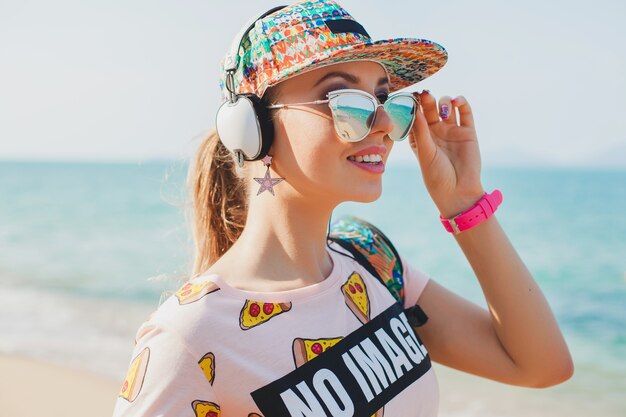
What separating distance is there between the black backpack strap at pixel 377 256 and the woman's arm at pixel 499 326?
85 mm

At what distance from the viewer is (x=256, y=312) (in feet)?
6.20

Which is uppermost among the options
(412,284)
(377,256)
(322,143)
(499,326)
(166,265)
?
(322,143)

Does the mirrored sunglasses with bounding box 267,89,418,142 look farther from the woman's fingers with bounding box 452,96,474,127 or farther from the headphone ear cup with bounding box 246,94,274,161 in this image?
the woman's fingers with bounding box 452,96,474,127

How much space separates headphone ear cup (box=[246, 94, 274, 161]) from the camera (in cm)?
204

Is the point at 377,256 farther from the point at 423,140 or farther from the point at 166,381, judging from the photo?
the point at 166,381

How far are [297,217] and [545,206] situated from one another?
107ft

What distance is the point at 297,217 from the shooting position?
Result: 6.96 feet

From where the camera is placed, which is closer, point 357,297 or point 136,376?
point 136,376

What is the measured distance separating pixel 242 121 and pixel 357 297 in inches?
24.9

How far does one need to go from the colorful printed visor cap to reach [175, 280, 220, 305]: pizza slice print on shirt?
0.57 m

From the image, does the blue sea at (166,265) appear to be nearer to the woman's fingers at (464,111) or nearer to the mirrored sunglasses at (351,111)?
the mirrored sunglasses at (351,111)

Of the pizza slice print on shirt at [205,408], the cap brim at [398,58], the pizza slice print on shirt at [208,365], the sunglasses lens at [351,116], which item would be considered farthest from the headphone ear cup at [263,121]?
the pizza slice print on shirt at [205,408]

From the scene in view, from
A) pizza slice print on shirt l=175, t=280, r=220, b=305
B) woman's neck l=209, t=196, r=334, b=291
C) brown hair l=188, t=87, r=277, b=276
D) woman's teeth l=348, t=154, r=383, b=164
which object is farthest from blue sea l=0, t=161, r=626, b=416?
woman's teeth l=348, t=154, r=383, b=164

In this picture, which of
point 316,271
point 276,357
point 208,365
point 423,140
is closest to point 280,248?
point 316,271
